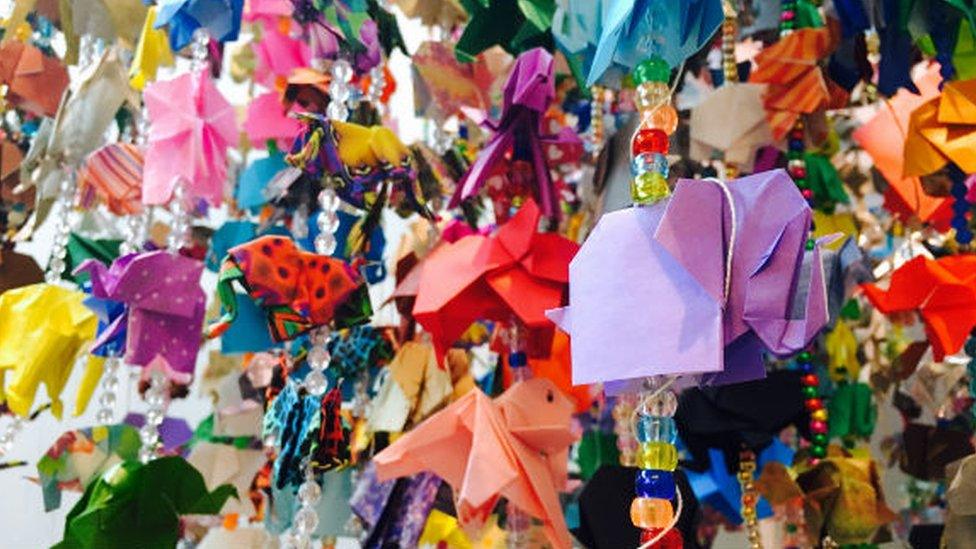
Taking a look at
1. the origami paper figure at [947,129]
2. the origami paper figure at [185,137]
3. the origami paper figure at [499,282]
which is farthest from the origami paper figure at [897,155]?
the origami paper figure at [185,137]

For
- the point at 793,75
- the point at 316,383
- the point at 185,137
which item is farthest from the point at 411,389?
the point at 793,75

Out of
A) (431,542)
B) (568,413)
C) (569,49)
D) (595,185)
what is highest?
(569,49)

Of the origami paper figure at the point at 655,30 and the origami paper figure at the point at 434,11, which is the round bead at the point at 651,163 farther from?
the origami paper figure at the point at 434,11

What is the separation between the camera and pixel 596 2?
52 cm

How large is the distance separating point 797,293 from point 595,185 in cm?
30

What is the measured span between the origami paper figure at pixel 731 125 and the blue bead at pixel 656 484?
0.32 meters

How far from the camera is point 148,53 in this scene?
0.78 m

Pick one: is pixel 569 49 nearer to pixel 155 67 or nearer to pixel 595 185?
pixel 595 185

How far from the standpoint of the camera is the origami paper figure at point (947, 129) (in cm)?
60

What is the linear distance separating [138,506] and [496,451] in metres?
0.25

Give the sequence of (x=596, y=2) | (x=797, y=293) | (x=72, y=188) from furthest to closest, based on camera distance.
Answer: (x=72, y=188) < (x=596, y=2) < (x=797, y=293)

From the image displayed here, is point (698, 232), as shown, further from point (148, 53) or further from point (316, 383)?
point (148, 53)

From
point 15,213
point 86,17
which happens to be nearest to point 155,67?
point 86,17

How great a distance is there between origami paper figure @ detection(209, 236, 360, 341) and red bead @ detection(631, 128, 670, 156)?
233mm
